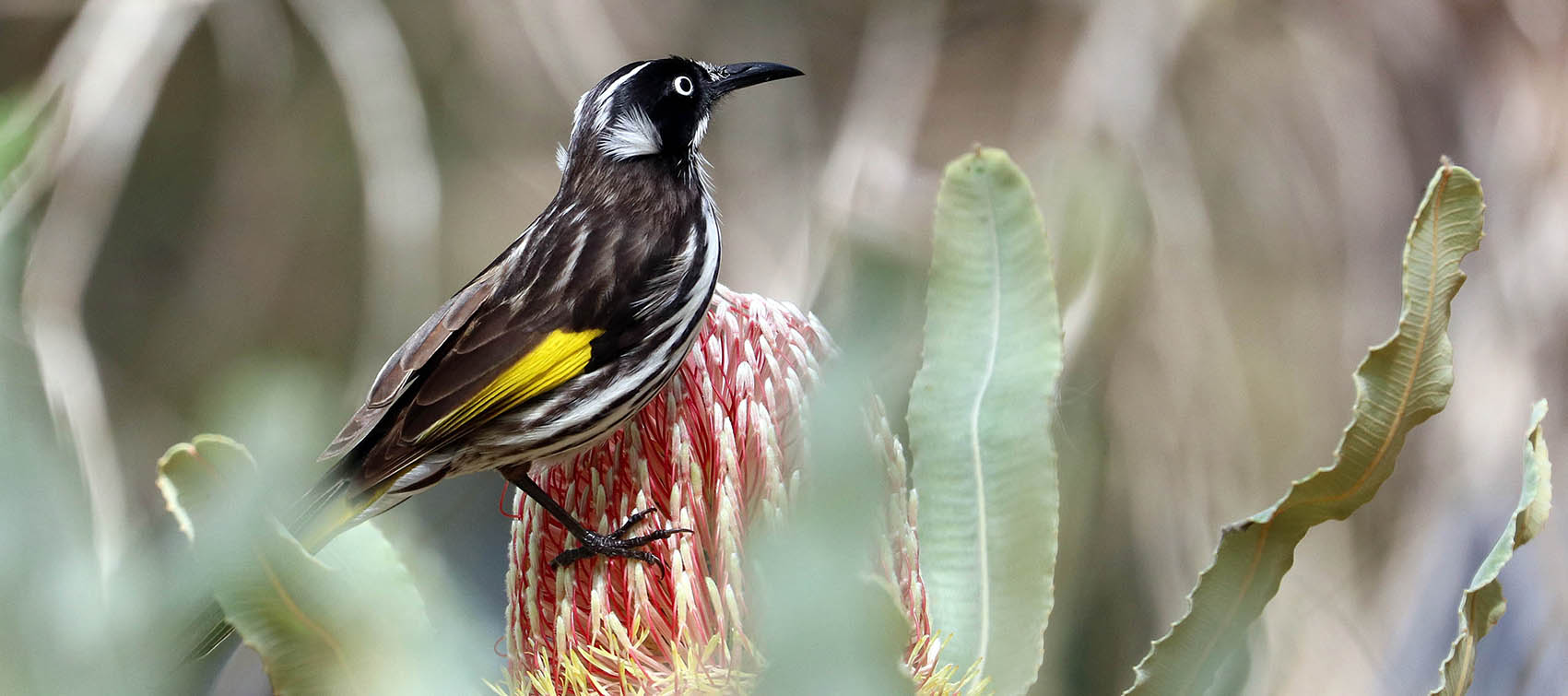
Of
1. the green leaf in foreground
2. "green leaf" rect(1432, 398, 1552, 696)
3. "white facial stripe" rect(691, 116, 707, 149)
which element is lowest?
"green leaf" rect(1432, 398, 1552, 696)

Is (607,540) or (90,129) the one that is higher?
(90,129)

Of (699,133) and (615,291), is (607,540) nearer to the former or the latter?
(615,291)

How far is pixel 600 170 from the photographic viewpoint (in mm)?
1186

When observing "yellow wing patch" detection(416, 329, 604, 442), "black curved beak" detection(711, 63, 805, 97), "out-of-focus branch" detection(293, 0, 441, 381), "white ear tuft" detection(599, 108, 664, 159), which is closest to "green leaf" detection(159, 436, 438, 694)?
"yellow wing patch" detection(416, 329, 604, 442)

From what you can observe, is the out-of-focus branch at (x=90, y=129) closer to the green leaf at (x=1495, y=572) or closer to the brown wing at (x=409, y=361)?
the brown wing at (x=409, y=361)

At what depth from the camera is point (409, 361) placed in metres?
1.07

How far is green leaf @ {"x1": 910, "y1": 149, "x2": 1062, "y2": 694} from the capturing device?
856 mm

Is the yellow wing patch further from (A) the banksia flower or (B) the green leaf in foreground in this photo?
(B) the green leaf in foreground

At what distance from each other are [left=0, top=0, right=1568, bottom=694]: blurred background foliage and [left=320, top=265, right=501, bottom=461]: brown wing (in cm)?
19

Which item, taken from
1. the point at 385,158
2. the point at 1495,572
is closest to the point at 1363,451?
the point at 1495,572

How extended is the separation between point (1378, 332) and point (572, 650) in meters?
1.19

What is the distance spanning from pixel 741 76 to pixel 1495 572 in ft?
2.54

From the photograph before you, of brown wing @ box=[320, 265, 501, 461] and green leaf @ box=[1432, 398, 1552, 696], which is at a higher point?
brown wing @ box=[320, 265, 501, 461]

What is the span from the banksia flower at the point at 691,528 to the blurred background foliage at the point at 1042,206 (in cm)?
23
